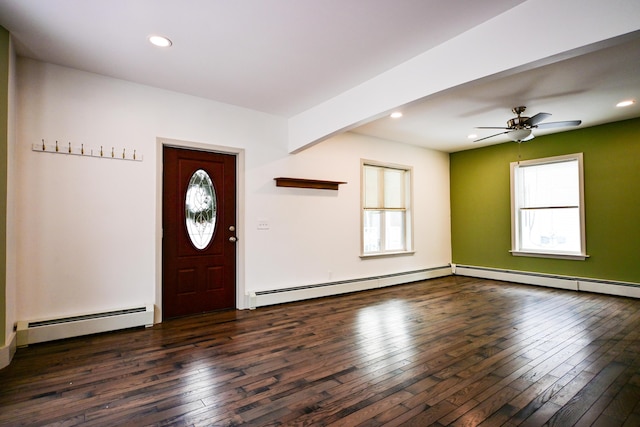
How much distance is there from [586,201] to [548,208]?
1.93 ft

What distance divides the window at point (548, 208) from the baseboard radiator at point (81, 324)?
654 centimetres

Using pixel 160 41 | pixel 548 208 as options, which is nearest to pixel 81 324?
pixel 160 41

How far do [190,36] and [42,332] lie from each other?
3193 mm

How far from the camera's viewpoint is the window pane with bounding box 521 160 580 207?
19.1 ft

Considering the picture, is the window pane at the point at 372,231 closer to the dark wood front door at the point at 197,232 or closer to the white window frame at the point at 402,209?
the white window frame at the point at 402,209

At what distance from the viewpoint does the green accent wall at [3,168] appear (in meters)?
2.72

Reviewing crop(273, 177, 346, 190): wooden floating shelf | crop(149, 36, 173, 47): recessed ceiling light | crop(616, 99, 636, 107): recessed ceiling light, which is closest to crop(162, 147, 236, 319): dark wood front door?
crop(273, 177, 346, 190): wooden floating shelf

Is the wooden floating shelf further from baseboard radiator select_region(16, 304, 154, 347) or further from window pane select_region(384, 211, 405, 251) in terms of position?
baseboard radiator select_region(16, 304, 154, 347)

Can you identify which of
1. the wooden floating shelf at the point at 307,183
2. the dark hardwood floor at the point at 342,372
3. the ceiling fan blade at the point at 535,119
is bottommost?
the dark hardwood floor at the point at 342,372

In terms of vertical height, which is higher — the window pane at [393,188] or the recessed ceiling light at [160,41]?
the recessed ceiling light at [160,41]

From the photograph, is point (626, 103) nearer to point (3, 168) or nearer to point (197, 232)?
point (197, 232)

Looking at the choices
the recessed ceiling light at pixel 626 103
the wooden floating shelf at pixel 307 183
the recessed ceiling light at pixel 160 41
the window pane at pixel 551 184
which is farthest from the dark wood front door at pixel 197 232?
the window pane at pixel 551 184

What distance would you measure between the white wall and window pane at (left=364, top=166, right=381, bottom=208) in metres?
1.01

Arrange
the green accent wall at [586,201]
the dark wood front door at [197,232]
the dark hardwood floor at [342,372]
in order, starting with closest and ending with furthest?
the dark hardwood floor at [342,372], the dark wood front door at [197,232], the green accent wall at [586,201]
